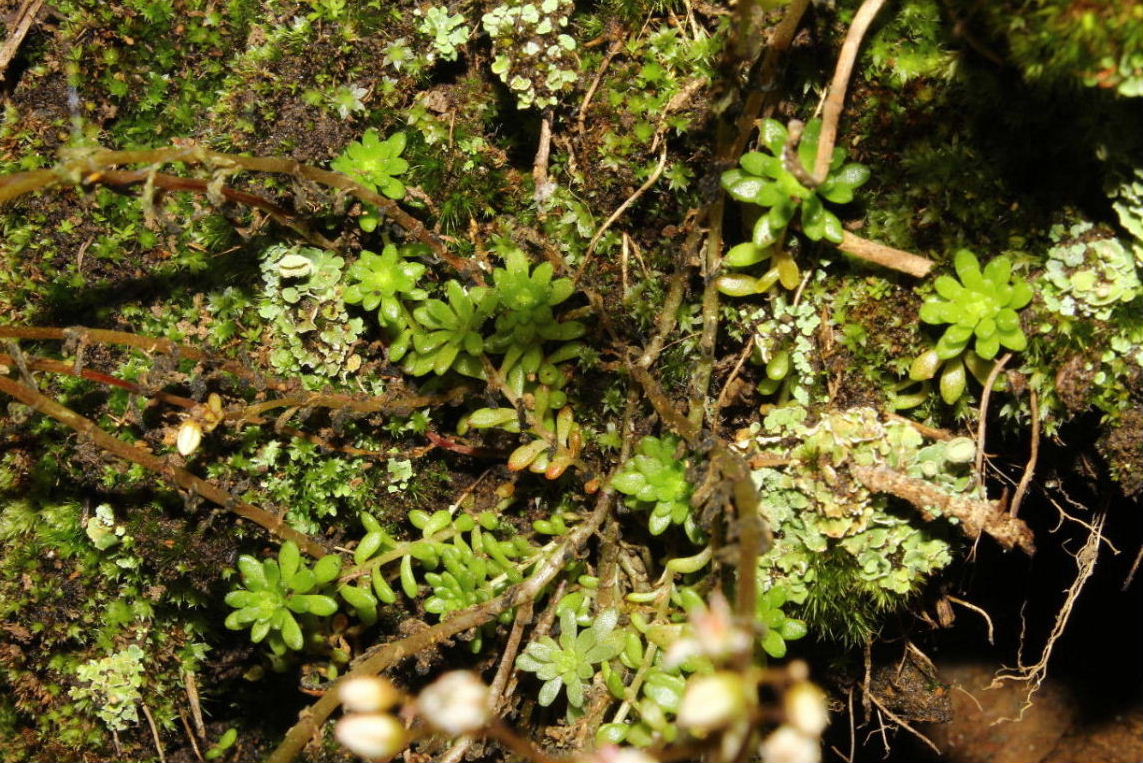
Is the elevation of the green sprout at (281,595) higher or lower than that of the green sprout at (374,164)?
lower

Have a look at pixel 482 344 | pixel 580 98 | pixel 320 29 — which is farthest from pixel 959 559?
pixel 320 29

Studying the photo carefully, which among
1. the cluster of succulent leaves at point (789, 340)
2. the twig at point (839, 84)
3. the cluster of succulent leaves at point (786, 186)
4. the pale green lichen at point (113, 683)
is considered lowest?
the pale green lichen at point (113, 683)

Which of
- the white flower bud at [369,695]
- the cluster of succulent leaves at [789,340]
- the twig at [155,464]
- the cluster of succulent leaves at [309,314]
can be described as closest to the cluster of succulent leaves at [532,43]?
the cluster of succulent leaves at [309,314]

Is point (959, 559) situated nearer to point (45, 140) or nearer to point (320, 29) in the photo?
point (320, 29)

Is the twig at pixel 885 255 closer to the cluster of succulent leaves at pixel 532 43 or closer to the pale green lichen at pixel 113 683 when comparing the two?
the cluster of succulent leaves at pixel 532 43

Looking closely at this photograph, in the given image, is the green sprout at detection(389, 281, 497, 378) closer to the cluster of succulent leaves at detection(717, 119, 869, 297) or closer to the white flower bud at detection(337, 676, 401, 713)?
the cluster of succulent leaves at detection(717, 119, 869, 297)

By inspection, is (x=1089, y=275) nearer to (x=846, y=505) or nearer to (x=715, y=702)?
(x=846, y=505)

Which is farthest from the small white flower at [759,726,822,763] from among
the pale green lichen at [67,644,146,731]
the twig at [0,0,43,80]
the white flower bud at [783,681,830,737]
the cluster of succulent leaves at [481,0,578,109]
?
the twig at [0,0,43,80]

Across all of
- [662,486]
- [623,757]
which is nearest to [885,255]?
[662,486]
